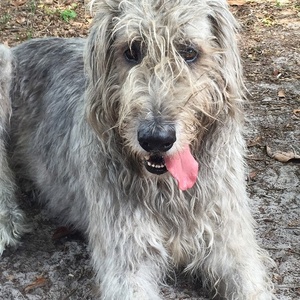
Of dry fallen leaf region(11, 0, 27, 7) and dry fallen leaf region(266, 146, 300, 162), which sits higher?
dry fallen leaf region(266, 146, 300, 162)

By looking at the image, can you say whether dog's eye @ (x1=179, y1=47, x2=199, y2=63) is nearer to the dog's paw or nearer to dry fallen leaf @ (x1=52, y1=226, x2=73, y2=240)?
dry fallen leaf @ (x1=52, y1=226, x2=73, y2=240)

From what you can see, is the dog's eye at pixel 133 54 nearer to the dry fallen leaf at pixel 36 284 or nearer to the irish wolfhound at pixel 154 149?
the irish wolfhound at pixel 154 149

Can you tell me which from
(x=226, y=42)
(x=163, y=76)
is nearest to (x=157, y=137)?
(x=163, y=76)

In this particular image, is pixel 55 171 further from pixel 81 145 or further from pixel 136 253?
pixel 136 253

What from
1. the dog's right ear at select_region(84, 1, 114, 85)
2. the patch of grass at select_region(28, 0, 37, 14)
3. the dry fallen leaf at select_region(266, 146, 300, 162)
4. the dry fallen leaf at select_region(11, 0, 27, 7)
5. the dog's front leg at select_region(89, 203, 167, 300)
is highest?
the dog's right ear at select_region(84, 1, 114, 85)

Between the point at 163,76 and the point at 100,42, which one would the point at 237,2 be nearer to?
the point at 100,42

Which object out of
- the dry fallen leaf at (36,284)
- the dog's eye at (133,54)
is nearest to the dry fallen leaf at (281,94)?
the dry fallen leaf at (36,284)

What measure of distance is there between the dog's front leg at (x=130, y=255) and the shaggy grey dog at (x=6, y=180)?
1250 millimetres

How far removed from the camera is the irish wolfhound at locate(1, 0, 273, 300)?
3.81 m

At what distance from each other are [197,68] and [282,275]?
187 centimetres

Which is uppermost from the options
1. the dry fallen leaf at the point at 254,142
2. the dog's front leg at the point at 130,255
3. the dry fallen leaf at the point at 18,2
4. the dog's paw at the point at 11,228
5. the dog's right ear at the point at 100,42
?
the dog's right ear at the point at 100,42

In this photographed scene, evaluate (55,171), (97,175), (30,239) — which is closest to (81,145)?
(97,175)

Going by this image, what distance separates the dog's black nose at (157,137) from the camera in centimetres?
364

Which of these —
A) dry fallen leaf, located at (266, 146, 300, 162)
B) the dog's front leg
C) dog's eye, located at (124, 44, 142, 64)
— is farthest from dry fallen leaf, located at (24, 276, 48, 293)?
dry fallen leaf, located at (266, 146, 300, 162)
